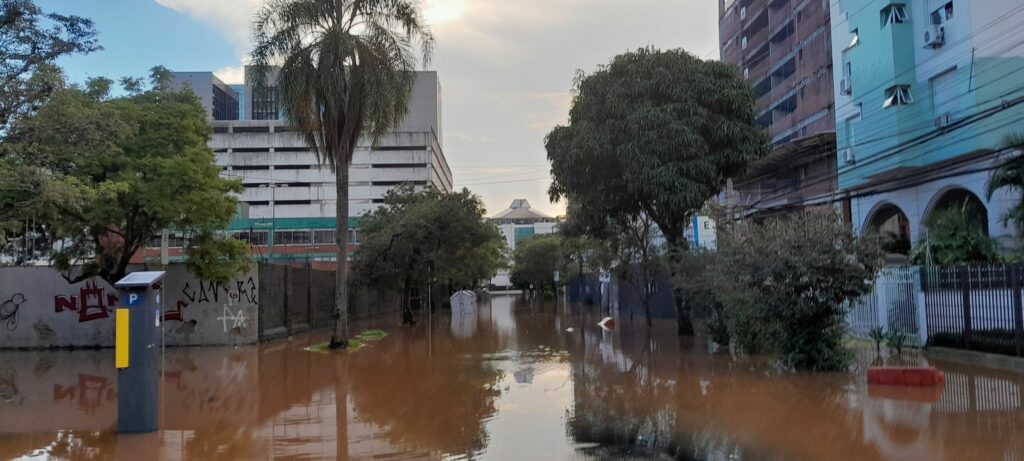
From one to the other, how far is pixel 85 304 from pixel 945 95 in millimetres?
26346

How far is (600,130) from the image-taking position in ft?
68.7

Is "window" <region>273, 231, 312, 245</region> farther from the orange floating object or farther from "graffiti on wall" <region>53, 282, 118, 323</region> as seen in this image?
the orange floating object

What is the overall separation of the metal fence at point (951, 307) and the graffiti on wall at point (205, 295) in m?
16.9

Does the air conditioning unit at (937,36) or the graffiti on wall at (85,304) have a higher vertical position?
the air conditioning unit at (937,36)

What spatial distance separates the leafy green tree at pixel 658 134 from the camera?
2030 centimetres

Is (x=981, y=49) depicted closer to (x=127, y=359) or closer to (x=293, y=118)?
(x=293, y=118)

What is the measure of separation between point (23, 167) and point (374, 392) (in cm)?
656

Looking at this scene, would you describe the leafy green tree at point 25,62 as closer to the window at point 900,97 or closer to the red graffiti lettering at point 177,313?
the red graffiti lettering at point 177,313

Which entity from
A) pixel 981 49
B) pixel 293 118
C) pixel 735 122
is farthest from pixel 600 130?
pixel 981 49

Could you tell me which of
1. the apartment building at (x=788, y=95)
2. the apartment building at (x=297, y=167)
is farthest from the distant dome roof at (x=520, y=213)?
the apartment building at (x=788, y=95)

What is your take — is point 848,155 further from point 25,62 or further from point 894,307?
point 25,62

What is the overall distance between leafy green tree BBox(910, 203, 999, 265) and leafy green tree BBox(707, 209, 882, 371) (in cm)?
696

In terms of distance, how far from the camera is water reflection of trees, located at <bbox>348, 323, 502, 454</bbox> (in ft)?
29.0

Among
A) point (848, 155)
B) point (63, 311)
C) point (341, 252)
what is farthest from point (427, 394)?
point (848, 155)
